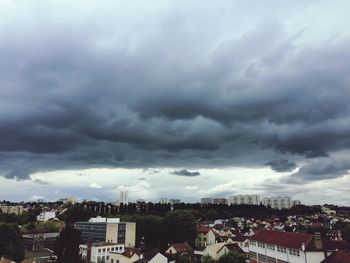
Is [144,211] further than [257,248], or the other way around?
[144,211]

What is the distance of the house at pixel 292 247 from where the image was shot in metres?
53.1

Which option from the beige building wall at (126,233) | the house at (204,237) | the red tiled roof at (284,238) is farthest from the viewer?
the house at (204,237)

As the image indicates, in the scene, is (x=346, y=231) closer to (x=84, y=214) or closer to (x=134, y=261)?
(x=134, y=261)

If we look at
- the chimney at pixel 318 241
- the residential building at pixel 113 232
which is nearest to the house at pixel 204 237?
the residential building at pixel 113 232

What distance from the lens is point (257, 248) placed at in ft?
229

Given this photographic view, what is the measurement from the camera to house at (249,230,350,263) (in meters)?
53.1

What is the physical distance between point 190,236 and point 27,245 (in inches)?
1936

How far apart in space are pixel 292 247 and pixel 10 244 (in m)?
48.9

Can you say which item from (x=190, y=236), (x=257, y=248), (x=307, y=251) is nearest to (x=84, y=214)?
(x=190, y=236)

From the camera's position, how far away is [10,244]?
2608 inches

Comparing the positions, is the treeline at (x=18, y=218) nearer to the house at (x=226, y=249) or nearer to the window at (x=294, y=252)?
the house at (x=226, y=249)

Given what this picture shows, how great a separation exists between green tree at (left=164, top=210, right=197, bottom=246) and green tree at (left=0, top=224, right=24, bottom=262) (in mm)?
41515

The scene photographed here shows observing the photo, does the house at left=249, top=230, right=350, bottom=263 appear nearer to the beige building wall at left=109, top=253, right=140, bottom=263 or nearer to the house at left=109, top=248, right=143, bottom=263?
the house at left=109, top=248, right=143, bottom=263

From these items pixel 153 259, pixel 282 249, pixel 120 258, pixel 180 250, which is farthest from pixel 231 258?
pixel 120 258
